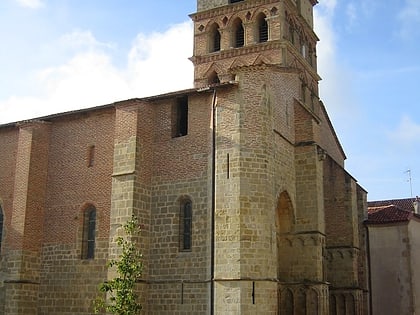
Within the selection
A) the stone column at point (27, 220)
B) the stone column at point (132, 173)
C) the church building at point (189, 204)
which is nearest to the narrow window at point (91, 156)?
the church building at point (189, 204)

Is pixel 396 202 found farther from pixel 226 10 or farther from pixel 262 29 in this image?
pixel 226 10

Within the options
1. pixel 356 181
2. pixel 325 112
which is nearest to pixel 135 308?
pixel 356 181

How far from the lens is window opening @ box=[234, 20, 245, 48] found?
33.1 meters

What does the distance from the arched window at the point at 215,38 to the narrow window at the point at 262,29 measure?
2.48 meters

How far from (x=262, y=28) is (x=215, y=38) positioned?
2.89 meters

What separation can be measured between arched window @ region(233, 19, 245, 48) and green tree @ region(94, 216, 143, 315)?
15.4 m

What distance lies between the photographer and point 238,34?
3344 cm

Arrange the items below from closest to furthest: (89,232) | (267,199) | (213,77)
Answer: (267,199) < (89,232) < (213,77)

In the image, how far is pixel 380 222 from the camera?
2873 cm

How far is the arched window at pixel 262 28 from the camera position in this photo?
32503 millimetres

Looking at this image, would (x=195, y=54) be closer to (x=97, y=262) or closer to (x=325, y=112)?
(x=325, y=112)

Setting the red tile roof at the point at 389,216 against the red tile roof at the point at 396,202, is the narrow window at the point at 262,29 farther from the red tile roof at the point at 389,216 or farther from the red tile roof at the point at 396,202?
the red tile roof at the point at 396,202

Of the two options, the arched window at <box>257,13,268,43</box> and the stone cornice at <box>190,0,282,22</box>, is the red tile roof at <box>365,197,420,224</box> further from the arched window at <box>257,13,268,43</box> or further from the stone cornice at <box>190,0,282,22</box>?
the stone cornice at <box>190,0,282,22</box>

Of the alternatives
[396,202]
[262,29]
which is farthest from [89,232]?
[396,202]
